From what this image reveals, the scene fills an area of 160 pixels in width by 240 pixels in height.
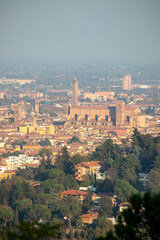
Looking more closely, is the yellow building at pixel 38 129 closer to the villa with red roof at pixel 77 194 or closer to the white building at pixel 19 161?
the white building at pixel 19 161

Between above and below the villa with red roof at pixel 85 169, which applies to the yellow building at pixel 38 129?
below

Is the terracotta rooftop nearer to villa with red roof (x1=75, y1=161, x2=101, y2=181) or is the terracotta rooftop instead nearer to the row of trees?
the row of trees

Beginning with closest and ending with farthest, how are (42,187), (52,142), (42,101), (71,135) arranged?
(42,187), (52,142), (71,135), (42,101)

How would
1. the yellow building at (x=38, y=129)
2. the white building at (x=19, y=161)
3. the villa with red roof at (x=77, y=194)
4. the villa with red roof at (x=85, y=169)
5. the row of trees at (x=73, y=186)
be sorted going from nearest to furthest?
1. the row of trees at (x=73, y=186)
2. the villa with red roof at (x=77, y=194)
3. the villa with red roof at (x=85, y=169)
4. the white building at (x=19, y=161)
5. the yellow building at (x=38, y=129)

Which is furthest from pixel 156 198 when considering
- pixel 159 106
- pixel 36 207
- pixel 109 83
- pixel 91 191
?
pixel 109 83

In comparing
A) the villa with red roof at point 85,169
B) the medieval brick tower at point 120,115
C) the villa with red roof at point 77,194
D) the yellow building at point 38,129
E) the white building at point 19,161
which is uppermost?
the villa with red roof at point 85,169

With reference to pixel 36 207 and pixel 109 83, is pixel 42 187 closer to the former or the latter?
pixel 36 207

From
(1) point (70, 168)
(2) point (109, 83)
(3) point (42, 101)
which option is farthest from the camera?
(2) point (109, 83)

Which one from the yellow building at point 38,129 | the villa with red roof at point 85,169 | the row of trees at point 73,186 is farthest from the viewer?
the yellow building at point 38,129

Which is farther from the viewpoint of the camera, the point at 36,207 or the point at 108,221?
the point at 36,207

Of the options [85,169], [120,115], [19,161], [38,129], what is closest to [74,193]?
[85,169]

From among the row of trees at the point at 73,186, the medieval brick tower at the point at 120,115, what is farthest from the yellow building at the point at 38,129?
the row of trees at the point at 73,186
